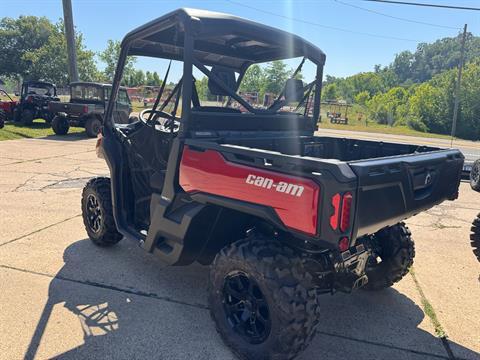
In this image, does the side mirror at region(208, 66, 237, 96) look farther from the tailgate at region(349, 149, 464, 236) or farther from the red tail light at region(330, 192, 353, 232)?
the red tail light at region(330, 192, 353, 232)

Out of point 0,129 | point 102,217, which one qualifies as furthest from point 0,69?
point 102,217

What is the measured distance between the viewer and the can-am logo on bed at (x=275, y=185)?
7.10 feet

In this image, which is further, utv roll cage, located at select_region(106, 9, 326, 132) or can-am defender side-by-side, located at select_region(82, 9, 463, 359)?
utv roll cage, located at select_region(106, 9, 326, 132)

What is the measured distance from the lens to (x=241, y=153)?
2475mm

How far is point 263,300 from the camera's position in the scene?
2.51m

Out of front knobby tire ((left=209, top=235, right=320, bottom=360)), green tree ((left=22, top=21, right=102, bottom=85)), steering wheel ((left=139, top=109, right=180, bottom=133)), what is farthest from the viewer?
green tree ((left=22, top=21, right=102, bottom=85))

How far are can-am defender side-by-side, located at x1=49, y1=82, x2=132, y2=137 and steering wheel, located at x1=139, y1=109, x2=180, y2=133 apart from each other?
38.1 feet

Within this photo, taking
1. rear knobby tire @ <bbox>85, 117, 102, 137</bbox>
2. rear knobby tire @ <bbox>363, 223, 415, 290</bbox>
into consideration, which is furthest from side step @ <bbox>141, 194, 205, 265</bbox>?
rear knobby tire @ <bbox>85, 117, 102, 137</bbox>

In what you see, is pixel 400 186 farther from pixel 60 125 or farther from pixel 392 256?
pixel 60 125

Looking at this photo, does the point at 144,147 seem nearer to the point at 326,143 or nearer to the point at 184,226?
the point at 184,226

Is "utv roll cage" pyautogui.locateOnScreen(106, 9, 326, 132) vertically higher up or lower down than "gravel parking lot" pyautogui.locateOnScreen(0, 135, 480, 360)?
higher up

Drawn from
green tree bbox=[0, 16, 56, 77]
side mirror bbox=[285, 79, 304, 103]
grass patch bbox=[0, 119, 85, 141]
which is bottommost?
grass patch bbox=[0, 119, 85, 141]

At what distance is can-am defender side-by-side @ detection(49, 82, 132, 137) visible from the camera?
14539 millimetres

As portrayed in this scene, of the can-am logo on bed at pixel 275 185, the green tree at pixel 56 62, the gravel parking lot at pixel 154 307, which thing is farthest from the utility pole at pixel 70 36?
the green tree at pixel 56 62
